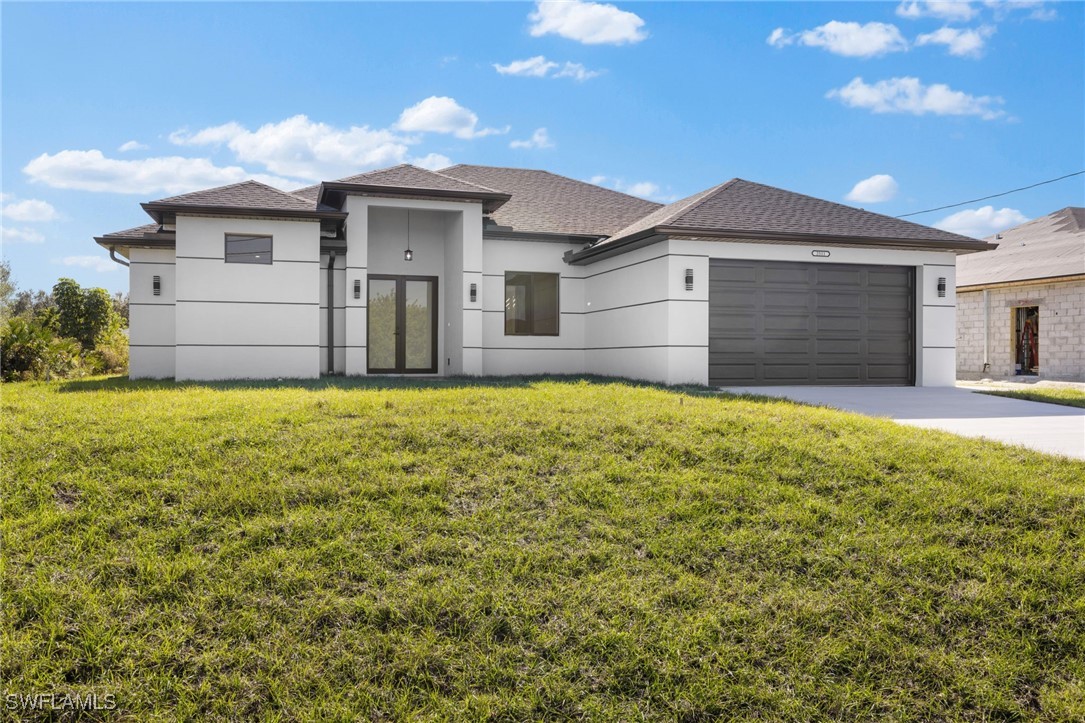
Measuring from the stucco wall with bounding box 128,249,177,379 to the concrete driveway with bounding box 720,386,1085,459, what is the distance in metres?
11.8

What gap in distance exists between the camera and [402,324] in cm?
1630

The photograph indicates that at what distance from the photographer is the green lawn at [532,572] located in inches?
158

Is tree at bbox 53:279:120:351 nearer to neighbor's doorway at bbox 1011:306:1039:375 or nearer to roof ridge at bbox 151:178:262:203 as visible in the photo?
roof ridge at bbox 151:178:262:203

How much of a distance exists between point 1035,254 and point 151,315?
24.0 m

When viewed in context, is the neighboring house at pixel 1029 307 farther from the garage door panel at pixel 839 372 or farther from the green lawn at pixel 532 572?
the green lawn at pixel 532 572

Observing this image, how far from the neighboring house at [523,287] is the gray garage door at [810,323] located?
3 cm

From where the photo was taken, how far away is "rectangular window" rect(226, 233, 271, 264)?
1370 centimetres

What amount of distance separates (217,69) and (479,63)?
4758 mm

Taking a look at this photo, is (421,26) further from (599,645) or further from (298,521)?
(599,645)

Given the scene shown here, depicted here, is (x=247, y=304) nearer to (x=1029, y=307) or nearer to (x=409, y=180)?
(x=409, y=180)

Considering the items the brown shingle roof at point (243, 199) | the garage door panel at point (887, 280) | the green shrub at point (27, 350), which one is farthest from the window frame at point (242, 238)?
the garage door panel at point (887, 280)

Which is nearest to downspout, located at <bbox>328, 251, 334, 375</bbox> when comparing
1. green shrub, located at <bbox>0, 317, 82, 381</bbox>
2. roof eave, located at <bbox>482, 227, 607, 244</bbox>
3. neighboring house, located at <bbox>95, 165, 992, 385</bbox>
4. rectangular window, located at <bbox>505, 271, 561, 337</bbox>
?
neighboring house, located at <bbox>95, 165, 992, 385</bbox>

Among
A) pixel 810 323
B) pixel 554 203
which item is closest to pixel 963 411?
pixel 810 323

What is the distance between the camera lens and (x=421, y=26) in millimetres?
12594
